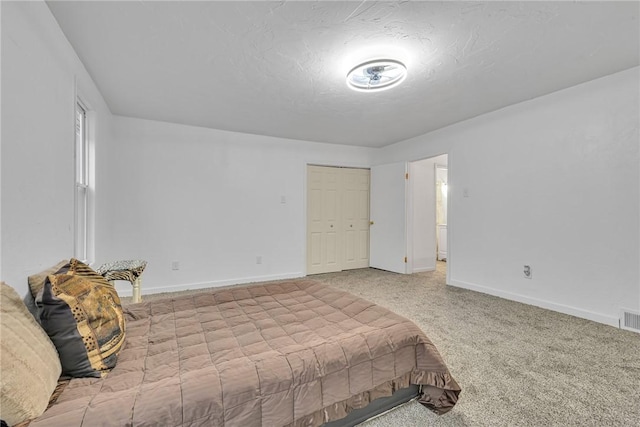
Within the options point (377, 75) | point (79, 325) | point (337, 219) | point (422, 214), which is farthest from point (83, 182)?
→ point (422, 214)

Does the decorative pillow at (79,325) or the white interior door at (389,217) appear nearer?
the decorative pillow at (79,325)

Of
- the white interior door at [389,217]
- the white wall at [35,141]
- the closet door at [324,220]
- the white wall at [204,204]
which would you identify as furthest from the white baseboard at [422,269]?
the white wall at [35,141]

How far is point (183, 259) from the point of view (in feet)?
13.0

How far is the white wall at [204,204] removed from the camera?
3680mm

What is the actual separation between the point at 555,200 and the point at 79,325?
4067mm

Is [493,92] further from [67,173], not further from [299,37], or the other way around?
[67,173]

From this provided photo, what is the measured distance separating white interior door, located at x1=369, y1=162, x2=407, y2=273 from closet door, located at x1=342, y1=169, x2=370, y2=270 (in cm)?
14

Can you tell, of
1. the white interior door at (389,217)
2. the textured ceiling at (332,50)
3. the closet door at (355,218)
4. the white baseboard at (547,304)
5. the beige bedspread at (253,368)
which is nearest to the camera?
the beige bedspread at (253,368)

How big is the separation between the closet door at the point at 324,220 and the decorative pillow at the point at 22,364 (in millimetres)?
4048

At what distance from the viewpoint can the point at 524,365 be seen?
6.56ft

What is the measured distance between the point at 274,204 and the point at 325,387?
3557mm

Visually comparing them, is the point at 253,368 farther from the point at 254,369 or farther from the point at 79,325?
the point at 79,325

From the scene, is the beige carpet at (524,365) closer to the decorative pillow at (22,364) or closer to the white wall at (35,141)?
the decorative pillow at (22,364)

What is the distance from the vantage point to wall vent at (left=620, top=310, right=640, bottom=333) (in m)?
2.51
